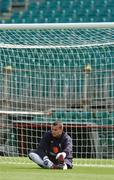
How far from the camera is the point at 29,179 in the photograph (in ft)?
21.0

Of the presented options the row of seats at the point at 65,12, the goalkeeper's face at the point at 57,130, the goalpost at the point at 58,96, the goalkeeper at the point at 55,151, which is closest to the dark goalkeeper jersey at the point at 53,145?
the goalkeeper at the point at 55,151

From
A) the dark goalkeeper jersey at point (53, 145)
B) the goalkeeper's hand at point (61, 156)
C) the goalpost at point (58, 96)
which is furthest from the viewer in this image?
the goalpost at point (58, 96)

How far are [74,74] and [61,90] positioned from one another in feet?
1.41

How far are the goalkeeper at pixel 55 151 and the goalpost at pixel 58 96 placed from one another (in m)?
3.07

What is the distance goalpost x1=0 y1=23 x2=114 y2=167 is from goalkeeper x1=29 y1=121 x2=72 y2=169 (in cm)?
307

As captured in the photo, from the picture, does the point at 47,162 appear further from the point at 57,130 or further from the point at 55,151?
the point at 57,130

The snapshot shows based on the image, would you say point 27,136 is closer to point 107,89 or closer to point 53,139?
point 107,89

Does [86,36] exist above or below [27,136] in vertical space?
above

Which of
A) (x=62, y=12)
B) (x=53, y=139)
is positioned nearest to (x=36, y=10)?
(x=62, y=12)

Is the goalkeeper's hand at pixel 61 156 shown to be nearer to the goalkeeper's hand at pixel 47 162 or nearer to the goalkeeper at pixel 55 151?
the goalkeeper at pixel 55 151

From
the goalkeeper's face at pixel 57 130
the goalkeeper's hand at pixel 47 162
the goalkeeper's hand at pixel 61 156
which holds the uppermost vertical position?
the goalkeeper's face at pixel 57 130

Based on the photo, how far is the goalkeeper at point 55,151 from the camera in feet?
27.3

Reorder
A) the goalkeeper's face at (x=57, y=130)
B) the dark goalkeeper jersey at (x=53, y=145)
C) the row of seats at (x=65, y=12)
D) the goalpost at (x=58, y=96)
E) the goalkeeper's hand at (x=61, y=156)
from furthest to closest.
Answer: the row of seats at (x=65, y=12), the goalpost at (x=58, y=96), the dark goalkeeper jersey at (x=53, y=145), the goalkeeper's face at (x=57, y=130), the goalkeeper's hand at (x=61, y=156)

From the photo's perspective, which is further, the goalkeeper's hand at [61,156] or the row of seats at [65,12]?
the row of seats at [65,12]
